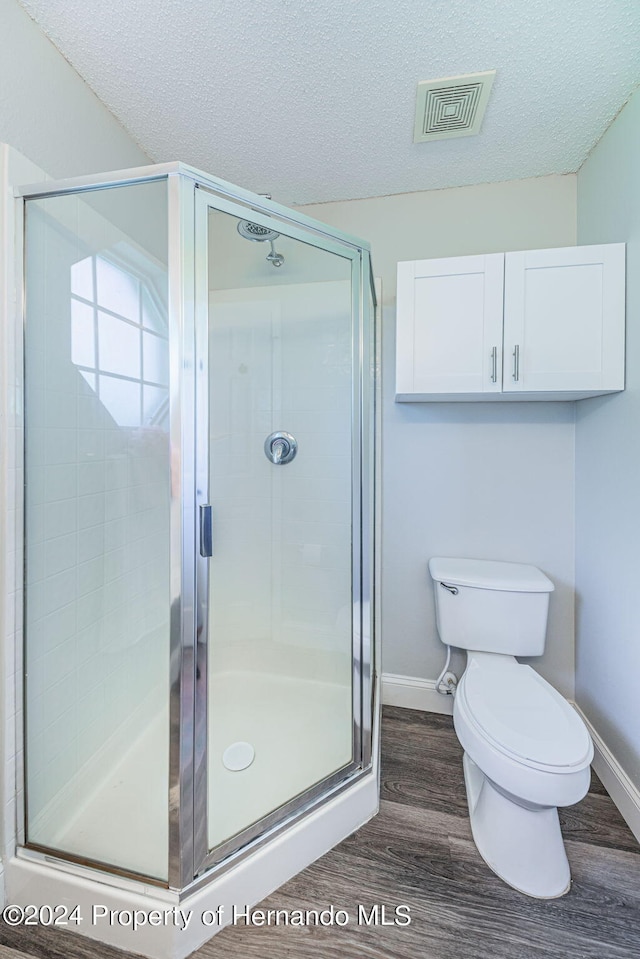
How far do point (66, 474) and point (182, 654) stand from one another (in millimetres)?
629

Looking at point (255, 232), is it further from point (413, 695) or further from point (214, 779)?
point (413, 695)

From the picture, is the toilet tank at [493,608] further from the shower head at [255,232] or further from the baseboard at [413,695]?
the shower head at [255,232]

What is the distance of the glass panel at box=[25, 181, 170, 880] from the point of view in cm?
112

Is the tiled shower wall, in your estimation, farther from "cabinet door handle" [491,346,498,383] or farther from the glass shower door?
"cabinet door handle" [491,346,498,383]

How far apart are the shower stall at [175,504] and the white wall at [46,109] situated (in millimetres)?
272

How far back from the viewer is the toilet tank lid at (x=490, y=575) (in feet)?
5.39

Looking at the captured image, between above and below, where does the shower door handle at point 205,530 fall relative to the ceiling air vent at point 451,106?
below

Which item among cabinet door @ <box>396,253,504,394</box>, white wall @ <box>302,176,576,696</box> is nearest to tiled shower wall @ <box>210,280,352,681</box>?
cabinet door @ <box>396,253,504,394</box>

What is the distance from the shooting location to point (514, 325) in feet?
5.16

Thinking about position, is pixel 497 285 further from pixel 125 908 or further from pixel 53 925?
pixel 53 925

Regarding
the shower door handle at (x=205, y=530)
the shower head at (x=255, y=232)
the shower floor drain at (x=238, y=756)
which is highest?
the shower head at (x=255, y=232)

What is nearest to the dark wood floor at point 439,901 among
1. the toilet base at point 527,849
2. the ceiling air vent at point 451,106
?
the toilet base at point 527,849

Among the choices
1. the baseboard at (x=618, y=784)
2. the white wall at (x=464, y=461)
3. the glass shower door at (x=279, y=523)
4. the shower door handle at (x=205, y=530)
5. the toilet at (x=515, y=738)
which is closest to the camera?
the shower door handle at (x=205, y=530)

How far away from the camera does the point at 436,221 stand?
1909 millimetres
